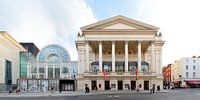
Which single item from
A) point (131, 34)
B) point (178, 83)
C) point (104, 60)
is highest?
point (131, 34)

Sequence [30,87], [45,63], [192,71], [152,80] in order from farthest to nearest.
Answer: [192,71] → [45,63] → [152,80] → [30,87]

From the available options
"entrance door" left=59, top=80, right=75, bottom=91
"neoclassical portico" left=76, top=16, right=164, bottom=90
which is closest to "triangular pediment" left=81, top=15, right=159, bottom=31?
"neoclassical portico" left=76, top=16, right=164, bottom=90

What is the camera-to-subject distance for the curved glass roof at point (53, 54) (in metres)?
125

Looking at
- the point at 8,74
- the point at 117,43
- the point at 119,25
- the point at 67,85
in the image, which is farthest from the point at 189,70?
the point at 67,85

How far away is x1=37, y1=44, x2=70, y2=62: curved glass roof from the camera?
125 meters

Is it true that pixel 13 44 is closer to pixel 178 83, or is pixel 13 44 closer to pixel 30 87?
pixel 30 87

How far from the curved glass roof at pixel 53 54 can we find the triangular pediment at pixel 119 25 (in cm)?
2693

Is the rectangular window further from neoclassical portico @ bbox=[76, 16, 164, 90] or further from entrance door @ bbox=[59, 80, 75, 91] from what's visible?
entrance door @ bbox=[59, 80, 75, 91]

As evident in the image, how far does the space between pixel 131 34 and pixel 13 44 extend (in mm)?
37416

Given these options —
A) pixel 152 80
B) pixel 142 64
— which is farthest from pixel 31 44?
pixel 152 80

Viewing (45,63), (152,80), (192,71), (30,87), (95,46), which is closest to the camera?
(30,87)

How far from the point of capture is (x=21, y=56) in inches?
4973

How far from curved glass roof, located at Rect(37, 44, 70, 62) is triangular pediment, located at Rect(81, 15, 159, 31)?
26.9m

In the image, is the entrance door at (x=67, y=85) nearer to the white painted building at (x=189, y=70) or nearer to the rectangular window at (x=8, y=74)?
the rectangular window at (x=8, y=74)
